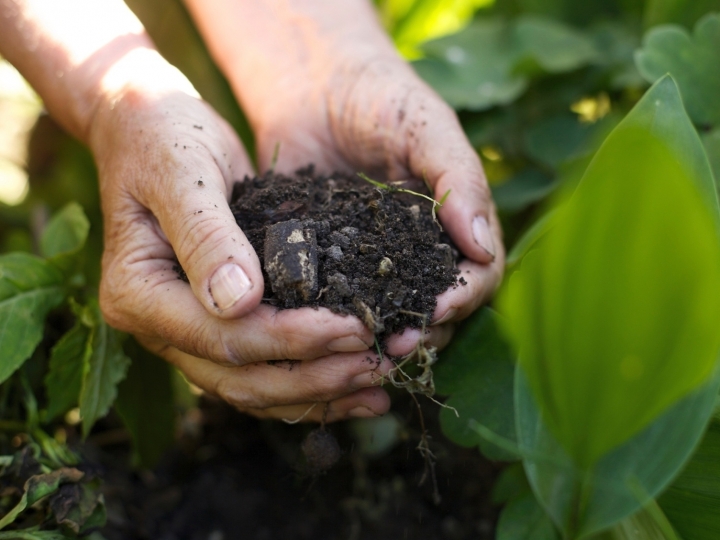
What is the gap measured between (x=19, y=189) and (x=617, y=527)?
1.90 m

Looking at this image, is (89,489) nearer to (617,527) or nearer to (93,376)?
(93,376)

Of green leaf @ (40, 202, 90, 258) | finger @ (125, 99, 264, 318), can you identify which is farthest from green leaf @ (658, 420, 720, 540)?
green leaf @ (40, 202, 90, 258)

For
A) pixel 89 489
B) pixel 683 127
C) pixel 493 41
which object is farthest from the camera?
pixel 493 41

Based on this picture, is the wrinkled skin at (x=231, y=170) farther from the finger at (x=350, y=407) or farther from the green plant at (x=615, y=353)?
the green plant at (x=615, y=353)

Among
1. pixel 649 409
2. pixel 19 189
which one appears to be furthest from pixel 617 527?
pixel 19 189

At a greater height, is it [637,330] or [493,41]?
[637,330]

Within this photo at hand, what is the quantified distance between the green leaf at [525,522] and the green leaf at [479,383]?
6 centimetres

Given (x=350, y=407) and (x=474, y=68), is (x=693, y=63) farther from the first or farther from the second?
(x=350, y=407)

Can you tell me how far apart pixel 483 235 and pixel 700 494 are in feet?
1.46

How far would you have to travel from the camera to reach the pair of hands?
724mm

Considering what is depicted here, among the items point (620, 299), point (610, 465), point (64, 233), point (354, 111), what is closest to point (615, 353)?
point (620, 299)

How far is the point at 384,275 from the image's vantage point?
0.77m

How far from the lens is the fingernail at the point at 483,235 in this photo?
0.88 meters

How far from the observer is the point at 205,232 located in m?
0.72
